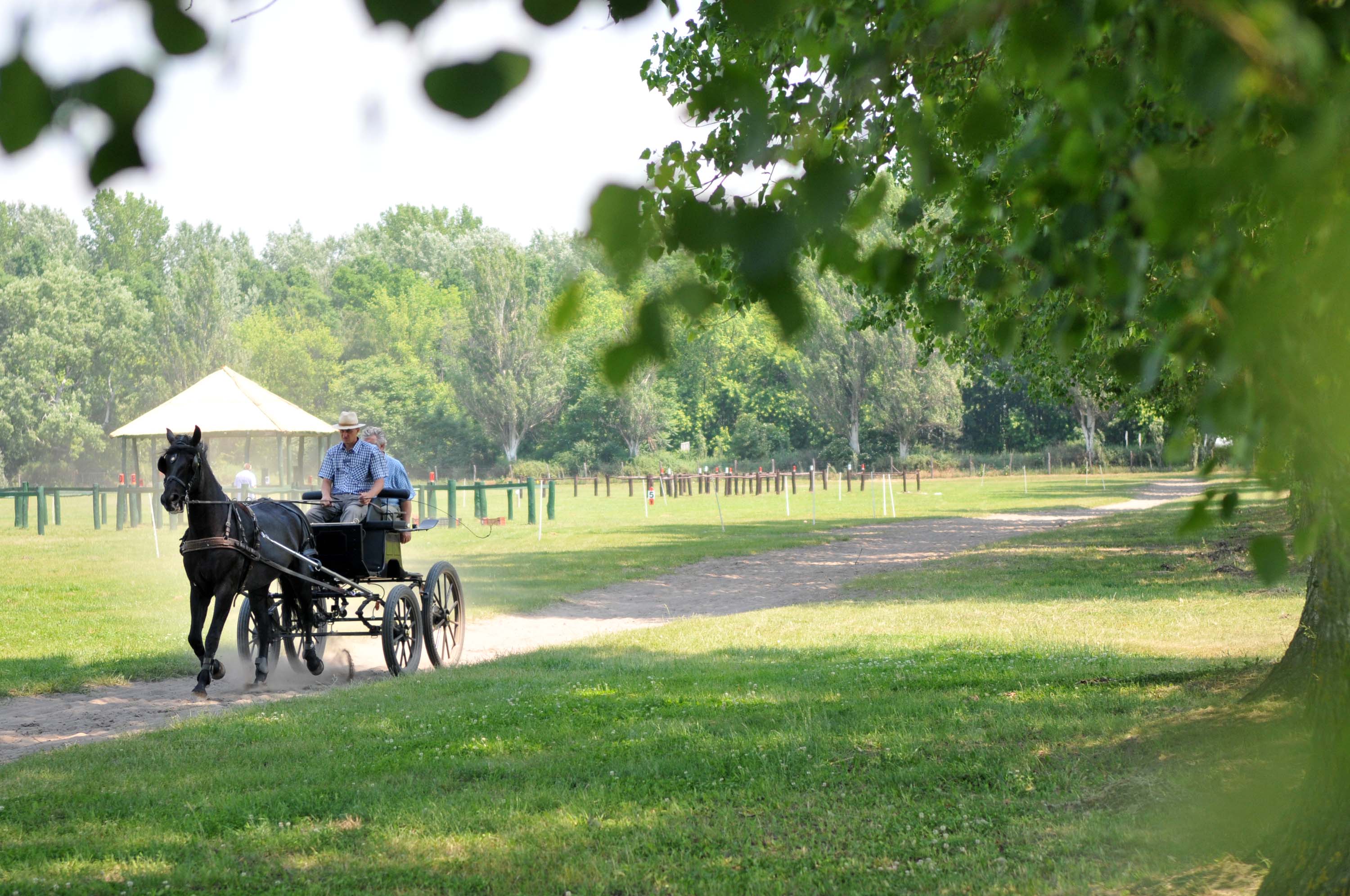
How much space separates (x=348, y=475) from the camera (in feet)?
35.8

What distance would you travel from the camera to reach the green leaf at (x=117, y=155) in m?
1.67

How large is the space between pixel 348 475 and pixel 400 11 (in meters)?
9.63

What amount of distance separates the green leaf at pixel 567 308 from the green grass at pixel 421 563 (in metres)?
9.89

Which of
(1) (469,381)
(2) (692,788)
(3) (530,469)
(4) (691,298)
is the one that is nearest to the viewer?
(4) (691,298)

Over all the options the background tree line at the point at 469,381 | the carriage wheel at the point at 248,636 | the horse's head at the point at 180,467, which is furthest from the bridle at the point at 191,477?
the background tree line at the point at 469,381

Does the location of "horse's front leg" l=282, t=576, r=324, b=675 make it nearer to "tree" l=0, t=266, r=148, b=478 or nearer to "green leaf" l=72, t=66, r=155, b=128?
"green leaf" l=72, t=66, r=155, b=128

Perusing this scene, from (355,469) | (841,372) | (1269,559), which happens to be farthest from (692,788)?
(841,372)

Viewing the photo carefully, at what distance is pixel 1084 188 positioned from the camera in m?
2.26

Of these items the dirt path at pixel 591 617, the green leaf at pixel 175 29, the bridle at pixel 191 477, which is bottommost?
the dirt path at pixel 591 617

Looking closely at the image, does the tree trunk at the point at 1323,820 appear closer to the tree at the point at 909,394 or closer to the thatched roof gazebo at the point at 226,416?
the thatched roof gazebo at the point at 226,416

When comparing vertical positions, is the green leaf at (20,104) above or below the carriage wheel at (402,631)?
above

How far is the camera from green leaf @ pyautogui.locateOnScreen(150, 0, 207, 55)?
1672 mm

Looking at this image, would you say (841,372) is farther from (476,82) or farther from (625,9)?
(476,82)

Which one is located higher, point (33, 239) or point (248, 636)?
point (33, 239)
